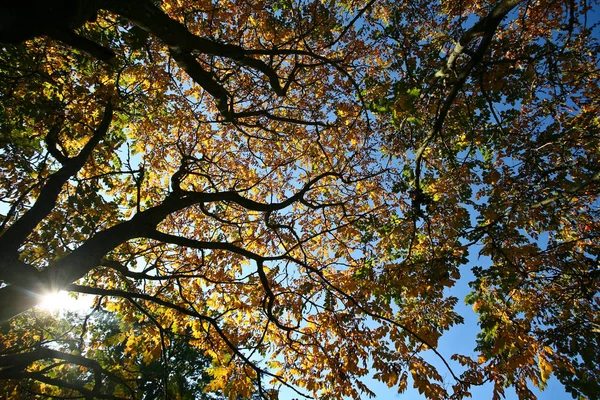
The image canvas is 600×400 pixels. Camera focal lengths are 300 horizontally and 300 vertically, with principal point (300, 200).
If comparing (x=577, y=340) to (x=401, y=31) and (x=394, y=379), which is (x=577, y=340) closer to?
(x=394, y=379)

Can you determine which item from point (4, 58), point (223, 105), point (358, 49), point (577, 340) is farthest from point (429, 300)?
point (4, 58)

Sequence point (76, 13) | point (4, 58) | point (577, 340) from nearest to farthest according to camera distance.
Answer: point (76, 13)
point (4, 58)
point (577, 340)

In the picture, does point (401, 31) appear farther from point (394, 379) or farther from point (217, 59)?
point (394, 379)

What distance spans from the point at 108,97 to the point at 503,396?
27.5ft

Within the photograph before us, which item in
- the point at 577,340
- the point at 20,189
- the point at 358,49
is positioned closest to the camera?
the point at 577,340

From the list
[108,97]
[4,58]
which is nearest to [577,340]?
[108,97]

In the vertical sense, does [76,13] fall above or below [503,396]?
above

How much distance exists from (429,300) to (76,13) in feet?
22.3

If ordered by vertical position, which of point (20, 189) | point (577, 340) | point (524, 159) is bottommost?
point (577, 340)

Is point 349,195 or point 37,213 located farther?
point 349,195

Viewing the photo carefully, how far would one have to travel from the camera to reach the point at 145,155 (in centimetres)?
821

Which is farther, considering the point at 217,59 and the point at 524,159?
the point at 217,59

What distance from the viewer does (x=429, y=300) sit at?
6.05 metres

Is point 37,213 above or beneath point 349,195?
beneath
